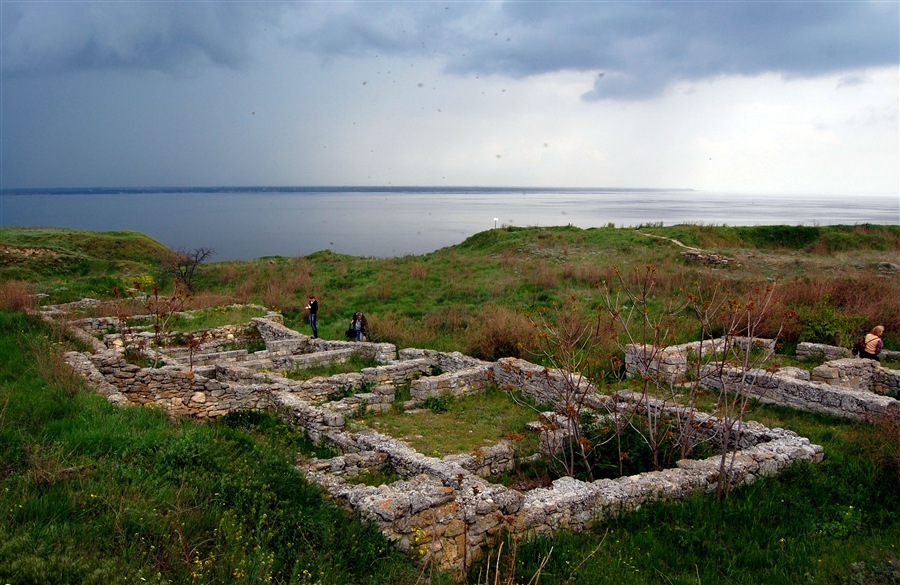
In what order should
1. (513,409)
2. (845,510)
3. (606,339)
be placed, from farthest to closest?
(606,339) < (513,409) < (845,510)

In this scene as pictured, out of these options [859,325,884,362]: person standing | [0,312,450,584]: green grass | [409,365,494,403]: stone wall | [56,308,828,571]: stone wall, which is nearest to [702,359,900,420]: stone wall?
[859,325,884,362]: person standing

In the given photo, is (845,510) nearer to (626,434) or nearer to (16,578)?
(626,434)

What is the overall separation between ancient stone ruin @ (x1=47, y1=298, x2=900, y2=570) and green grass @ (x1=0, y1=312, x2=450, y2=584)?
547 mm

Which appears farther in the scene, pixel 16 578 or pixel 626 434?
Result: pixel 626 434

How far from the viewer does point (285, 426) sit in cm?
949

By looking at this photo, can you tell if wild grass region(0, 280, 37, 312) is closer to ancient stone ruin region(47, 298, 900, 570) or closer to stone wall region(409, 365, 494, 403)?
ancient stone ruin region(47, 298, 900, 570)

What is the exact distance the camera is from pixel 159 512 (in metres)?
5.06

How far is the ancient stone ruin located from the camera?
5645 mm

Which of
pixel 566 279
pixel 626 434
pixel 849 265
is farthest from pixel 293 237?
pixel 626 434

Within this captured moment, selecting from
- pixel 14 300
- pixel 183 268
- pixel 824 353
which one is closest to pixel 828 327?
Answer: pixel 824 353

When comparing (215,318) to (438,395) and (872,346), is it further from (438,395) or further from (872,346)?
(872,346)

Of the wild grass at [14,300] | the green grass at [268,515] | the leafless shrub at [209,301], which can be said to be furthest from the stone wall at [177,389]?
the leafless shrub at [209,301]

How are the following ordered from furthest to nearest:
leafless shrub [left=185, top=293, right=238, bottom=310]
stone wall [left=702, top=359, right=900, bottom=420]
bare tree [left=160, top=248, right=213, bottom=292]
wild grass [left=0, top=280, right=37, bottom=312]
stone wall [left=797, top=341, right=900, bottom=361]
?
1. bare tree [left=160, top=248, right=213, bottom=292]
2. leafless shrub [left=185, top=293, right=238, bottom=310]
3. wild grass [left=0, top=280, right=37, bottom=312]
4. stone wall [left=797, top=341, right=900, bottom=361]
5. stone wall [left=702, top=359, right=900, bottom=420]

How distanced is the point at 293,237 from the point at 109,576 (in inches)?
3204
